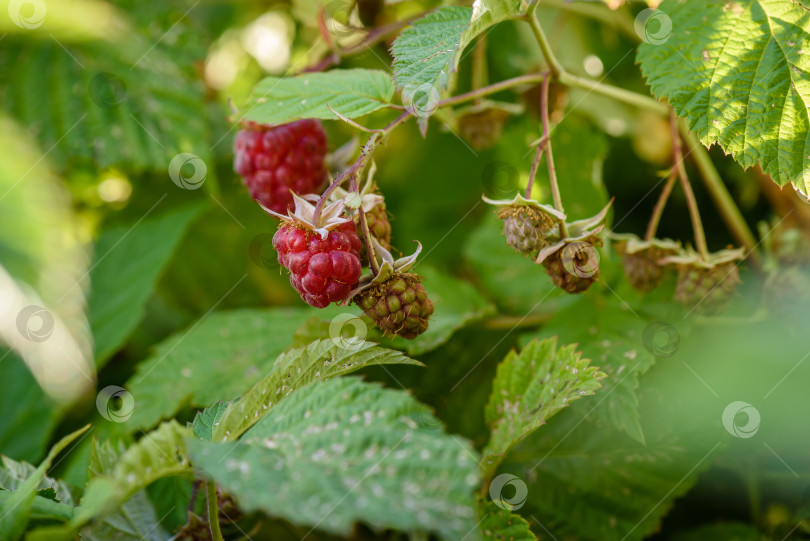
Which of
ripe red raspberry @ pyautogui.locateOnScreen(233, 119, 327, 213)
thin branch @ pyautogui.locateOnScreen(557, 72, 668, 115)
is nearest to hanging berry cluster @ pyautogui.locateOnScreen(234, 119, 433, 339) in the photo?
ripe red raspberry @ pyautogui.locateOnScreen(233, 119, 327, 213)

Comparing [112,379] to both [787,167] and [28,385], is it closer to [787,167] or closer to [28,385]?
[28,385]

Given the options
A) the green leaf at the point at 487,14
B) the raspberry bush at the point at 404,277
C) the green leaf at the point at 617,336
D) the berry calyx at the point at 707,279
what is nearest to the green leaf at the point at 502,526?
the raspberry bush at the point at 404,277

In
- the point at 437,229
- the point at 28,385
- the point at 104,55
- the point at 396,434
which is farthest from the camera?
the point at 437,229

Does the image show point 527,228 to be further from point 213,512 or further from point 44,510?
point 44,510

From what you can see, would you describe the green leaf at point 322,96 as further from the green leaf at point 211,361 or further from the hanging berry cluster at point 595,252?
the green leaf at point 211,361

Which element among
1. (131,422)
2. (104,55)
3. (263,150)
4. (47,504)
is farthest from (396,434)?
(104,55)
